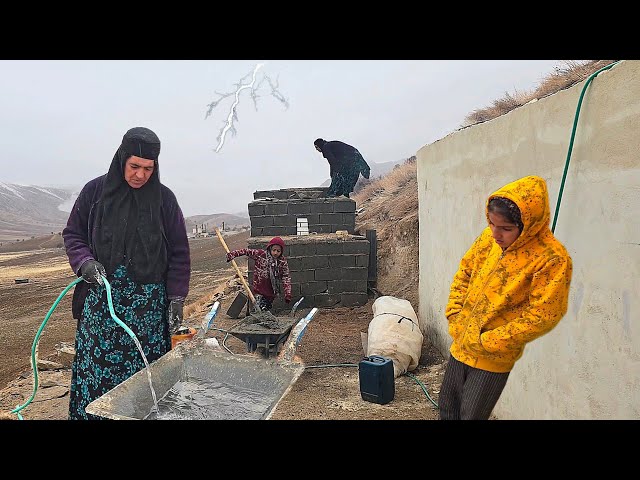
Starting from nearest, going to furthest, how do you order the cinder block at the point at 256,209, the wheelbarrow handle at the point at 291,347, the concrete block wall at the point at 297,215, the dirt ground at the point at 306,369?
the wheelbarrow handle at the point at 291,347, the dirt ground at the point at 306,369, the cinder block at the point at 256,209, the concrete block wall at the point at 297,215

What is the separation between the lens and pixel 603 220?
6.96ft

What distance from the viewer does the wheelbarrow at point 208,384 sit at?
101 inches

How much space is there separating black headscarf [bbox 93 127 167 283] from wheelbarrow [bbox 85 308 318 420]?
0.59 metres

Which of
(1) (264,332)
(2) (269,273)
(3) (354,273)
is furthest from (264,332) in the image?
(3) (354,273)

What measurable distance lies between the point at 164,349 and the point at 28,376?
10.5 feet

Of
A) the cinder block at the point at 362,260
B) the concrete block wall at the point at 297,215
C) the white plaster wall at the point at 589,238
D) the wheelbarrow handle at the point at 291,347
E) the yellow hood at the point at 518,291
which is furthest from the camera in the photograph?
the concrete block wall at the point at 297,215

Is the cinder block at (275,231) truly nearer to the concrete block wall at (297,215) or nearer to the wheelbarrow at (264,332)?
the concrete block wall at (297,215)

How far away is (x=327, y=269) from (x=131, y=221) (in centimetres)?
524

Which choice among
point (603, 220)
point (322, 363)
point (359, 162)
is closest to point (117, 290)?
point (603, 220)

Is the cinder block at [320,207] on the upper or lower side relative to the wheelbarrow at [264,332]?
upper

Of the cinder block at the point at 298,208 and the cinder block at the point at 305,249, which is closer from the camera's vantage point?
the cinder block at the point at 305,249

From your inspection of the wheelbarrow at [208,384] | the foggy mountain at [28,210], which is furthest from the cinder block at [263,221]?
the foggy mountain at [28,210]

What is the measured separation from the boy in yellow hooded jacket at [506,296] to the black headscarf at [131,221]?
171 centimetres

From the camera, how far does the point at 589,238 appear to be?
2.23 metres
